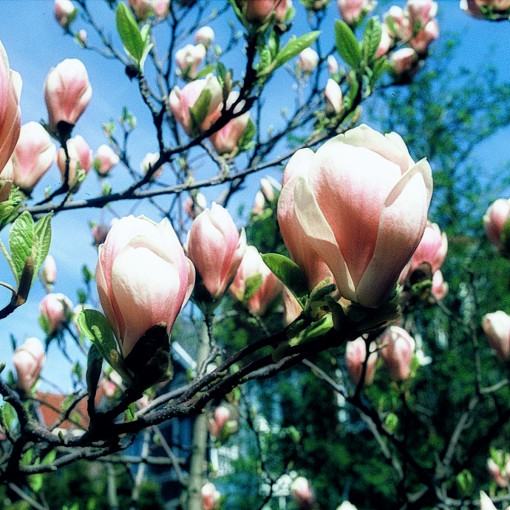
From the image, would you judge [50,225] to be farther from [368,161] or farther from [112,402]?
[112,402]

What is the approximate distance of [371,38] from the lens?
4.55ft

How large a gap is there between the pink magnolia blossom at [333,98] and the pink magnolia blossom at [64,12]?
135 centimetres

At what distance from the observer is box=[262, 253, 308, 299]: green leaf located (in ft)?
2.11

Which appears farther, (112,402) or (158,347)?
(112,402)

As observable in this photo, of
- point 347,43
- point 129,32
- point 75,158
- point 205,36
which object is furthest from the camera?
point 205,36

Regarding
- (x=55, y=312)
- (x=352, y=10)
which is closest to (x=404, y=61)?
(x=352, y=10)

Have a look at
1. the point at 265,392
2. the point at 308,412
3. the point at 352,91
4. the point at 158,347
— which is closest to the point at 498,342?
the point at 352,91

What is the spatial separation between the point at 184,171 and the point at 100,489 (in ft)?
32.8

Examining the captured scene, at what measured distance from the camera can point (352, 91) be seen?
1.64 metres

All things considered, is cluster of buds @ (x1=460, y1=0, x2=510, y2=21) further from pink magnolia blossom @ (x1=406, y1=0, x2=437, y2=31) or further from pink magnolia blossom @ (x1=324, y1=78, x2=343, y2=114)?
pink magnolia blossom @ (x1=406, y1=0, x2=437, y2=31)

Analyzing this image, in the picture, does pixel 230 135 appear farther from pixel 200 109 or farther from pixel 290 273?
pixel 290 273

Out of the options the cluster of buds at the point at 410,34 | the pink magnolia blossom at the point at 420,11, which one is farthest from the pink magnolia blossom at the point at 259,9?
the pink magnolia blossom at the point at 420,11

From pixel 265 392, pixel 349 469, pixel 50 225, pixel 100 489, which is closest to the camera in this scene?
pixel 50 225

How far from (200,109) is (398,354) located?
1001 mm
